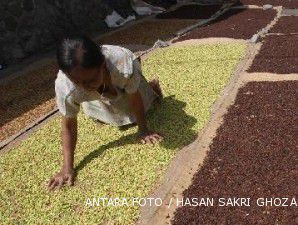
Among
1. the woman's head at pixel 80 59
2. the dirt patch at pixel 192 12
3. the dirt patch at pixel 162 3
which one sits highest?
the woman's head at pixel 80 59

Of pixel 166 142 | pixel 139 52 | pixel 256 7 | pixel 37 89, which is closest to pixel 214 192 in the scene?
pixel 166 142

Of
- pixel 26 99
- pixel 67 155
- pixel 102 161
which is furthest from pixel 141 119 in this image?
pixel 26 99

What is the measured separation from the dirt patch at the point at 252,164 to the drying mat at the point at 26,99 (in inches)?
139

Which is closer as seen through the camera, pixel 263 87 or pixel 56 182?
pixel 56 182

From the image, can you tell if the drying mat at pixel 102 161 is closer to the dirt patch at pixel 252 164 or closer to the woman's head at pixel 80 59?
the dirt patch at pixel 252 164

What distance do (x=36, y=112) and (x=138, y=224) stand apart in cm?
418

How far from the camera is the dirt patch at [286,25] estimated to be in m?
11.9

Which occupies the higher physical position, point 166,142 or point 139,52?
point 166,142

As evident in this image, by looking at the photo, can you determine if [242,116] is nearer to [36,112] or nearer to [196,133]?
[196,133]

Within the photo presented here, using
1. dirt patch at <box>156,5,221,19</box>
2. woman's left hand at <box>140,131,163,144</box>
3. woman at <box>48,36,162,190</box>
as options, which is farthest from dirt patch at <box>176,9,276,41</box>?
woman's left hand at <box>140,131,163,144</box>

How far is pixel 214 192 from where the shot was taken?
199 inches

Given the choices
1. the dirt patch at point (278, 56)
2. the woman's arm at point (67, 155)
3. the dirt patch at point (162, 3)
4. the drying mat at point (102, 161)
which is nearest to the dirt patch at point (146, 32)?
the dirt patch at point (162, 3)

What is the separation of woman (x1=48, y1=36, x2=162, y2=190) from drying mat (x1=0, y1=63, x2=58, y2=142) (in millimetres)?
1758

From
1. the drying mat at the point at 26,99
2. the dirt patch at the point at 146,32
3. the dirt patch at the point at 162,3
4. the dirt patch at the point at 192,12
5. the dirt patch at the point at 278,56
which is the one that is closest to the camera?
the drying mat at the point at 26,99
